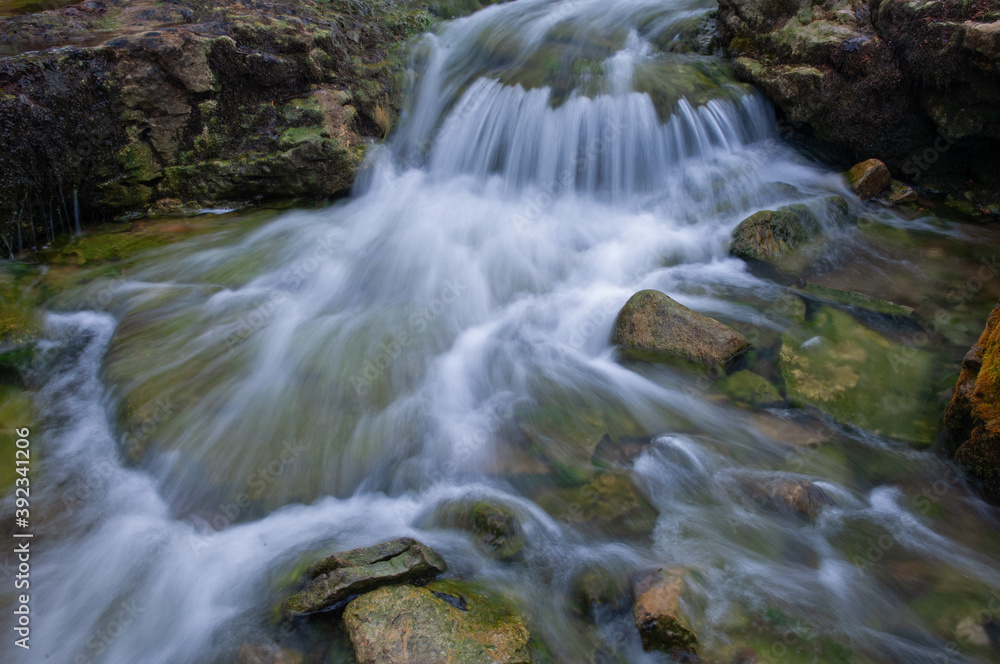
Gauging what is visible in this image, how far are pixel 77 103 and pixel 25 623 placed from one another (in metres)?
5.36

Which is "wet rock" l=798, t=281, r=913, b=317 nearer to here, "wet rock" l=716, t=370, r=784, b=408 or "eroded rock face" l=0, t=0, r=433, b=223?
"wet rock" l=716, t=370, r=784, b=408

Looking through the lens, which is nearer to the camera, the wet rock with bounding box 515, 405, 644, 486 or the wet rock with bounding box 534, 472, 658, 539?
the wet rock with bounding box 534, 472, 658, 539

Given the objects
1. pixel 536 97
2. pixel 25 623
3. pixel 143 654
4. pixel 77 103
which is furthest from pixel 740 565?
pixel 77 103

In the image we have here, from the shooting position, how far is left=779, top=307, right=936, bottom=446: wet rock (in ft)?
15.0

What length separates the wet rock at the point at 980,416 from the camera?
3805 millimetres

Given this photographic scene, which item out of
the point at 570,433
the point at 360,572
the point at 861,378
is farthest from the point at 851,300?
the point at 360,572

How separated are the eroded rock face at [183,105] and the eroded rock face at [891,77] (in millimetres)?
5787

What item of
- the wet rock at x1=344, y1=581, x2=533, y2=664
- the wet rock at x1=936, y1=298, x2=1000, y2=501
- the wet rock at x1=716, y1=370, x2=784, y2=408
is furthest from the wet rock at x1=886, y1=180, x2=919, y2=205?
the wet rock at x1=344, y1=581, x2=533, y2=664

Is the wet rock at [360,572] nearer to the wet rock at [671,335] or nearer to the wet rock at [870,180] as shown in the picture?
the wet rock at [671,335]

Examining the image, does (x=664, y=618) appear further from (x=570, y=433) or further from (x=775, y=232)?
(x=775, y=232)

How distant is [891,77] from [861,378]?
475 centimetres

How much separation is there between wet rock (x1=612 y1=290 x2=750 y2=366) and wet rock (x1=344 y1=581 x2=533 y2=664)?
2.88 m

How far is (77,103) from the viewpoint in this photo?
6168mm

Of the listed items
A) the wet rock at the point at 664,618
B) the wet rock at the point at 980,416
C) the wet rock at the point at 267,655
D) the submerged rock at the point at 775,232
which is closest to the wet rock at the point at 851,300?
the submerged rock at the point at 775,232
